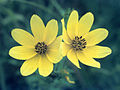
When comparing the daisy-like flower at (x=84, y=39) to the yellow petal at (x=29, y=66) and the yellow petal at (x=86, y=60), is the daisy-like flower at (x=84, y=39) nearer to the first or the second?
the yellow petal at (x=86, y=60)

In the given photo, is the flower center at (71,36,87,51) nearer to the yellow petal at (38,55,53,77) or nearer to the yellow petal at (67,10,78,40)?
the yellow petal at (67,10,78,40)

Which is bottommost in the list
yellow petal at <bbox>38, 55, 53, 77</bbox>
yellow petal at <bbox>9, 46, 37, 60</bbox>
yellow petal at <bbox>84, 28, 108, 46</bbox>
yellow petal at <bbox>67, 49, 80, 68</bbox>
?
yellow petal at <bbox>38, 55, 53, 77</bbox>

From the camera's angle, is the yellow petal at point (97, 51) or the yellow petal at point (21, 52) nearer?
the yellow petal at point (21, 52)

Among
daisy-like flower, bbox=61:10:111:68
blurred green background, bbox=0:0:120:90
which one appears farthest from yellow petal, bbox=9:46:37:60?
blurred green background, bbox=0:0:120:90

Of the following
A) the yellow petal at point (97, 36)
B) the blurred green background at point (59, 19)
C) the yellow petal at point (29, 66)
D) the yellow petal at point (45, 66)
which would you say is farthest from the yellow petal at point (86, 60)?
the blurred green background at point (59, 19)

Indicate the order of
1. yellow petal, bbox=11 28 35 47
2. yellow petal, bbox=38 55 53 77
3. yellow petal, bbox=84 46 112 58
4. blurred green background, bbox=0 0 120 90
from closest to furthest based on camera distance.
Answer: yellow petal, bbox=38 55 53 77, yellow petal, bbox=11 28 35 47, yellow petal, bbox=84 46 112 58, blurred green background, bbox=0 0 120 90

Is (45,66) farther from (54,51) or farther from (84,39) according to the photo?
(84,39)
